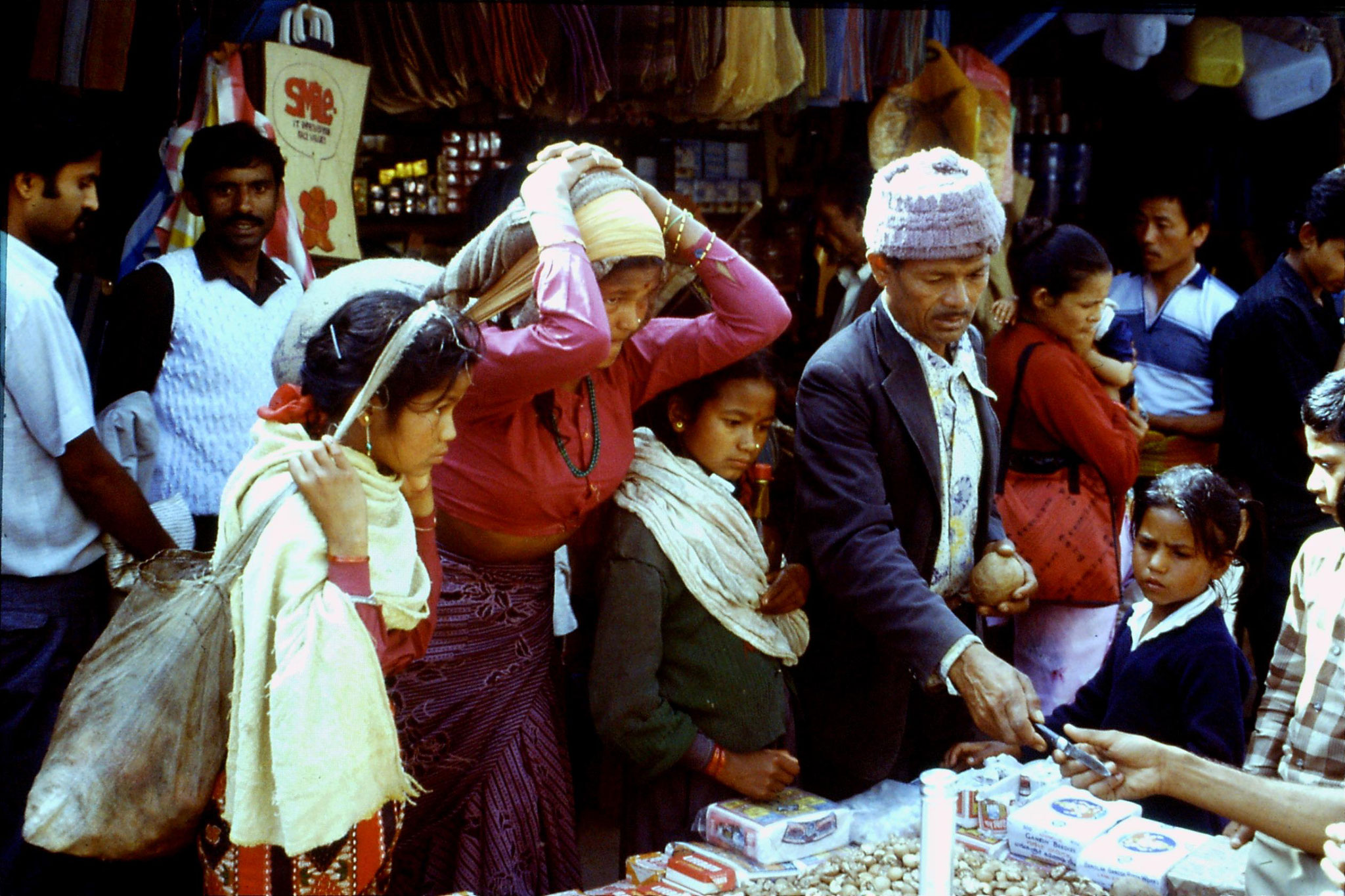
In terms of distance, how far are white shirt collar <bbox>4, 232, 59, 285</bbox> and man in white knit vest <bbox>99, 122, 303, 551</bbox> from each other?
0.32 metres

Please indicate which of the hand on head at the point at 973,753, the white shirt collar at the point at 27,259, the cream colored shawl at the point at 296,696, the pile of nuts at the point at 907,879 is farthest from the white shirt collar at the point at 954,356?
the white shirt collar at the point at 27,259

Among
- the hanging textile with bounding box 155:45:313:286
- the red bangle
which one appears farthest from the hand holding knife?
the hanging textile with bounding box 155:45:313:286

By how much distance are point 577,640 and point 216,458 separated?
1028 millimetres

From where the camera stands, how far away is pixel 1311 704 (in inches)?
76.5

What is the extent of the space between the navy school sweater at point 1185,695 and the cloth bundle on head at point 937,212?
949 mm

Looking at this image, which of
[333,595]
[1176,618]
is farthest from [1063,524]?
[333,595]

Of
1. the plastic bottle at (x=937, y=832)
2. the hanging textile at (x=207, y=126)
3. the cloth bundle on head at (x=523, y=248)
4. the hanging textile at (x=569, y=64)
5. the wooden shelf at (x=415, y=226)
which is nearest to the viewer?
the plastic bottle at (x=937, y=832)

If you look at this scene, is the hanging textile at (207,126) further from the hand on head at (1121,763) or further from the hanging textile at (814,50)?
the hand on head at (1121,763)

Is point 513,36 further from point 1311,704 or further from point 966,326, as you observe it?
point 1311,704

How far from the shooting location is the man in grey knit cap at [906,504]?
89.0 inches

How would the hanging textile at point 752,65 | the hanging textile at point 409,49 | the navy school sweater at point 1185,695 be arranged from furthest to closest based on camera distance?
1. the hanging textile at point 752,65
2. the hanging textile at point 409,49
3. the navy school sweater at point 1185,695

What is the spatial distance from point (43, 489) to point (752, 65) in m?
2.73

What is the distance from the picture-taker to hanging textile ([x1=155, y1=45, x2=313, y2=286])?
313cm

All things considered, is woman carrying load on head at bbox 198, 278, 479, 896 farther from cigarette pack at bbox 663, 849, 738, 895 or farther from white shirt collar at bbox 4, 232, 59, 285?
white shirt collar at bbox 4, 232, 59, 285
